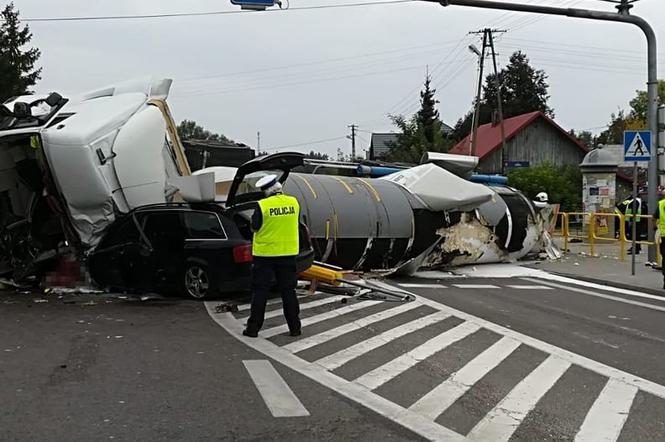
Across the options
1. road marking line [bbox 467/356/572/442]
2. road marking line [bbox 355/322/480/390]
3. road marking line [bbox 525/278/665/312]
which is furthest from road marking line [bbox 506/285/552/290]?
road marking line [bbox 467/356/572/442]

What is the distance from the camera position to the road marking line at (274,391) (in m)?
5.39

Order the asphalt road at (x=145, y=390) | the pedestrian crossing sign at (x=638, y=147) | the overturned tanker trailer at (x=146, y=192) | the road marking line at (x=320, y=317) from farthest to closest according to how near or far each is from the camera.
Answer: the pedestrian crossing sign at (x=638, y=147) → the overturned tanker trailer at (x=146, y=192) → the road marking line at (x=320, y=317) → the asphalt road at (x=145, y=390)

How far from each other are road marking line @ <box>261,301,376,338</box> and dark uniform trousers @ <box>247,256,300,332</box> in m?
0.29

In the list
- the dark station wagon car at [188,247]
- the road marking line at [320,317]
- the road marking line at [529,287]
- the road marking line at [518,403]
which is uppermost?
the dark station wagon car at [188,247]

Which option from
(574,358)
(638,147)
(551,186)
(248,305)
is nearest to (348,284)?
(248,305)

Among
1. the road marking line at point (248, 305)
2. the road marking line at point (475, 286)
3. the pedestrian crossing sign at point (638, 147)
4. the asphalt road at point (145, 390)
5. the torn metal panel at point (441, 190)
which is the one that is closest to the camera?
the asphalt road at point (145, 390)

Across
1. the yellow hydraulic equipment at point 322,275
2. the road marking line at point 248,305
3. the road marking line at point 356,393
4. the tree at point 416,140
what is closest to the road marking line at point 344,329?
the road marking line at point 356,393

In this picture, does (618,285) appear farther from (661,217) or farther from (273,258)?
(273,258)

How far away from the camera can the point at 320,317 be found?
31.2 ft

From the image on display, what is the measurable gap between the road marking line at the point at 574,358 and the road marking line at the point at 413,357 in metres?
0.32

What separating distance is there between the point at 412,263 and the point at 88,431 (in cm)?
1021

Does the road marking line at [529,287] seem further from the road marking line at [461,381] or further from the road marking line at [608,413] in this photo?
the road marking line at [608,413]

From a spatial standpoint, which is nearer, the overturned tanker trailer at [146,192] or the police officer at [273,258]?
the police officer at [273,258]

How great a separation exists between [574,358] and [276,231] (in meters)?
3.46
